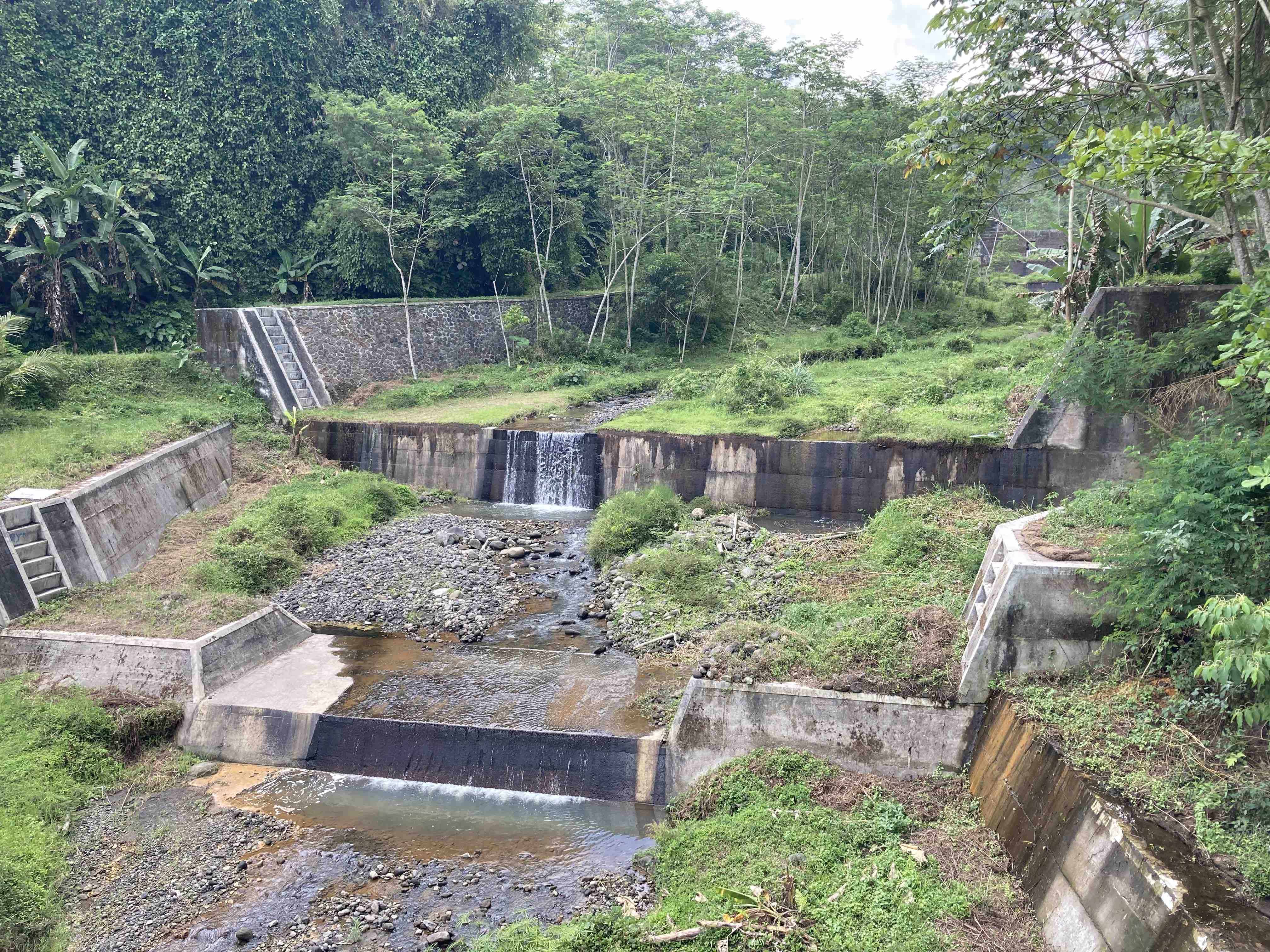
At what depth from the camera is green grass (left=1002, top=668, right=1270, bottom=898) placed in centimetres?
539

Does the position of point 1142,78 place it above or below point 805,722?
above

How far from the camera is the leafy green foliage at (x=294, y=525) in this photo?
1369cm

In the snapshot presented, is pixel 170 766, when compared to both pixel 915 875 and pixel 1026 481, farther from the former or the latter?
pixel 1026 481

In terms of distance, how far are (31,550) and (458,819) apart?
27.0ft

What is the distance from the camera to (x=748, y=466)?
651 inches

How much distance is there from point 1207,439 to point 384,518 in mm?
14478

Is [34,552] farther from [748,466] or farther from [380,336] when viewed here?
[380,336]

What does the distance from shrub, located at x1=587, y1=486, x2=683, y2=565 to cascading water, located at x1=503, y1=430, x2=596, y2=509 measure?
8.98 feet

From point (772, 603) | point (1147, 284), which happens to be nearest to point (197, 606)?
point (772, 603)

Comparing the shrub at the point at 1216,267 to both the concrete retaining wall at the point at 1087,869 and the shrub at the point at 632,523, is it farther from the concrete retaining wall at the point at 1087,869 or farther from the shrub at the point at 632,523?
the shrub at the point at 632,523

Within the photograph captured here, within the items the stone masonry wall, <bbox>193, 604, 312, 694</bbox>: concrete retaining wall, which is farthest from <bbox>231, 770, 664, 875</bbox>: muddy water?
the stone masonry wall

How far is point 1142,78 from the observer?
30.8ft

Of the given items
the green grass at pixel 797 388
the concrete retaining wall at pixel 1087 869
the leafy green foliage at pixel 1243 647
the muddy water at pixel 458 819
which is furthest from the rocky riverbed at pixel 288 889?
the green grass at pixel 797 388

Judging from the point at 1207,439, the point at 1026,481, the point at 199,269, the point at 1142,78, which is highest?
the point at 1142,78
